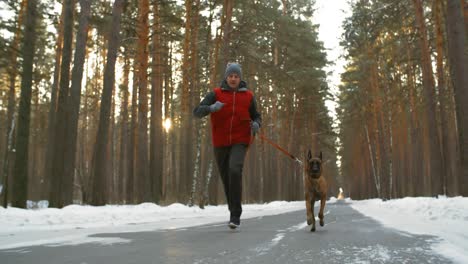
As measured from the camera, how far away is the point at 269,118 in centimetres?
4006

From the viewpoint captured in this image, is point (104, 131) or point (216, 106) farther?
point (104, 131)

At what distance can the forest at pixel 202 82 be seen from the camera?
571 inches

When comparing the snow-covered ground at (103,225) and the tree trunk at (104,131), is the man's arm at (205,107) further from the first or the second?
the tree trunk at (104,131)

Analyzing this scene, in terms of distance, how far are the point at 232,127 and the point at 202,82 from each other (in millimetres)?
23166

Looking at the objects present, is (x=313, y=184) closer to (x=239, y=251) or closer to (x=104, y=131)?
(x=239, y=251)

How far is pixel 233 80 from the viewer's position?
6801mm

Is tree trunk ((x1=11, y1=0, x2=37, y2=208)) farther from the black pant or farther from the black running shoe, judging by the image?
the black running shoe

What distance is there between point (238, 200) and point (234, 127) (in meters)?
1.08

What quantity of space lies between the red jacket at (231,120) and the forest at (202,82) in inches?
318

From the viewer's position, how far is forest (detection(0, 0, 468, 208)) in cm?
1451

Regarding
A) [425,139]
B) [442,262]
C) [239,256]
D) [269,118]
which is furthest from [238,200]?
[425,139]

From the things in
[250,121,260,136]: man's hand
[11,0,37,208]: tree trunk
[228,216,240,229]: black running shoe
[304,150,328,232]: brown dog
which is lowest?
[228,216,240,229]: black running shoe

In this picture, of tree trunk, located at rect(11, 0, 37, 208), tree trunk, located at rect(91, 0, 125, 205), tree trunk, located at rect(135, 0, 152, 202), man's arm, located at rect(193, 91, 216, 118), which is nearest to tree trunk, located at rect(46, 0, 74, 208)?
tree trunk, located at rect(91, 0, 125, 205)

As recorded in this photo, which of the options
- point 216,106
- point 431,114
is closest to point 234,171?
point 216,106
